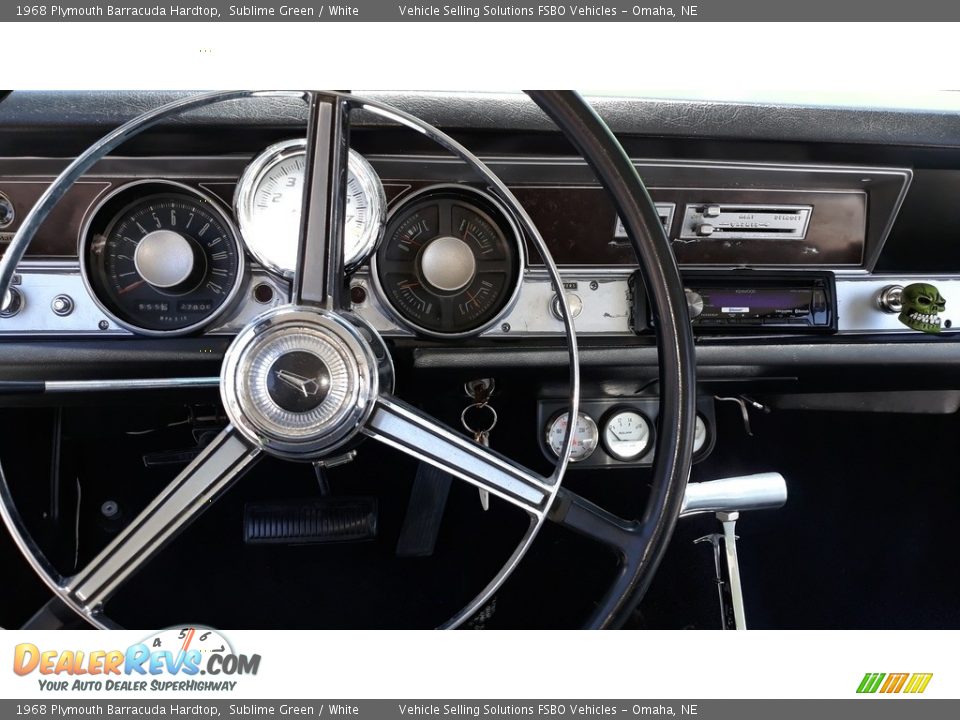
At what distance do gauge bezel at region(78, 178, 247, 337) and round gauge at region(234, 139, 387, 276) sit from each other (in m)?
0.09

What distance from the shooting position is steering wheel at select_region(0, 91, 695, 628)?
0.97 metres

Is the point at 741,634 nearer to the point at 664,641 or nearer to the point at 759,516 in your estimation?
the point at 664,641

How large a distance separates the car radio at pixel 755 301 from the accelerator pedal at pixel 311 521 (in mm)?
800

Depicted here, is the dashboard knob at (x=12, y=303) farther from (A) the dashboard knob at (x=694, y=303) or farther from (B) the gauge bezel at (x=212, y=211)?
(A) the dashboard knob at (x=694, y=303)

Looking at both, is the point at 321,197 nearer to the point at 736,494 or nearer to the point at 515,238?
the point at 515,238

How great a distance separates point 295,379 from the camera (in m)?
0.97

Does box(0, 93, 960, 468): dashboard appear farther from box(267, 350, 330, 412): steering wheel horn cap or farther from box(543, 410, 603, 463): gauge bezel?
box(267, 350, 330, 412): steering wheel horn cap

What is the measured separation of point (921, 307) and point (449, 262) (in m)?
1.02

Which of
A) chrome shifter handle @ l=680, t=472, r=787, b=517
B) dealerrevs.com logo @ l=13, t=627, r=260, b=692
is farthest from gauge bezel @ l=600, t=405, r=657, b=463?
dealerrevs.com logo @ l=13, t=627, r=260, b=692

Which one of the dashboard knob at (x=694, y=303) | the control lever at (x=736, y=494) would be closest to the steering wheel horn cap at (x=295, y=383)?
the control lever at (x=736, y=494)

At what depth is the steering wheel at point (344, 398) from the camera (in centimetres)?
97

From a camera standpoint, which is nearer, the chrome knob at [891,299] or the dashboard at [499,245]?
the dashboard at [499,245]

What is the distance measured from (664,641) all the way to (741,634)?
130mm

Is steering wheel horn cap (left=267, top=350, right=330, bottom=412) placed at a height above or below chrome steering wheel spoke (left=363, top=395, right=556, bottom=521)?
above
